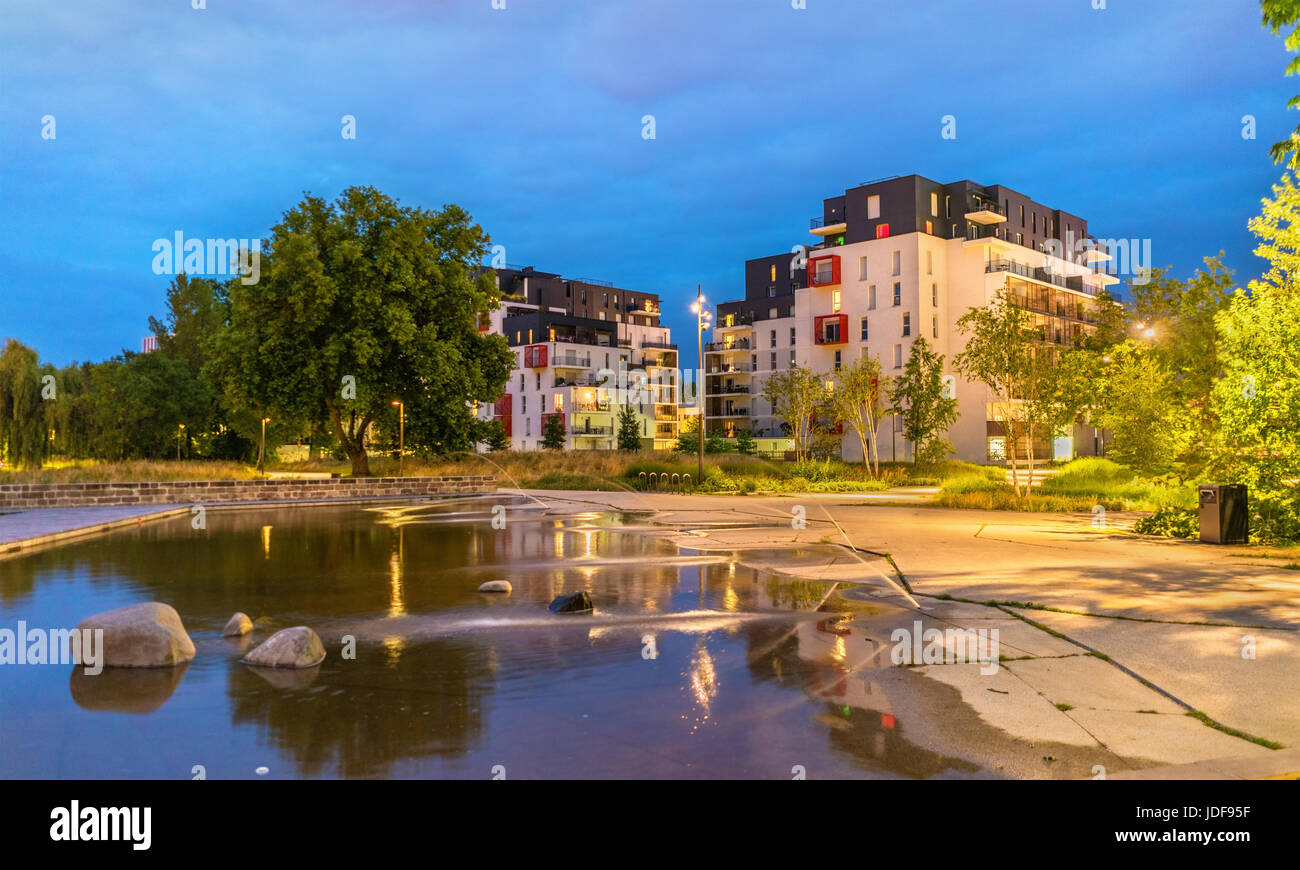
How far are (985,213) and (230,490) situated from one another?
61.5m

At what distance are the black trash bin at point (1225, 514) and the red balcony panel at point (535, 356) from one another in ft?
271

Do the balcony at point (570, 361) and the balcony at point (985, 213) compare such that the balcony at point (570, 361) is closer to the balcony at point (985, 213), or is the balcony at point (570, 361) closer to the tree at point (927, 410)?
the balcony at point (985, 213)

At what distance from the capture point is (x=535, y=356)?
95.4 meters

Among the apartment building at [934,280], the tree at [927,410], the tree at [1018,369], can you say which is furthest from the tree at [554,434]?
the tree at [1018,369]

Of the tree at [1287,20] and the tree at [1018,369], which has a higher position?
the tree at [1287,20]

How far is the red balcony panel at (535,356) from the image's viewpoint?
3718 inches

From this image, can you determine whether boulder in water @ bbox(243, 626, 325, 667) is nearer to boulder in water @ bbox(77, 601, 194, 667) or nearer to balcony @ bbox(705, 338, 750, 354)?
boulder in water @ bbox(77, 601, 194, 667)

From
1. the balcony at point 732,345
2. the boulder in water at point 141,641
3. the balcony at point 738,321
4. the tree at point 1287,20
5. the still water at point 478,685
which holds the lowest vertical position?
the still water at point 478,685

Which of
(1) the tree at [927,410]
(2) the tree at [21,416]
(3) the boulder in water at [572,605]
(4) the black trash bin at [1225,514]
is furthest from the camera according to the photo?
(1) the tree at [927,410]

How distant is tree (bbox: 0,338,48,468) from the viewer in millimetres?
40875

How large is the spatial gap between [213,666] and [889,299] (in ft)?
220

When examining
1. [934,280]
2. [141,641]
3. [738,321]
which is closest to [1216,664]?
[141,641]

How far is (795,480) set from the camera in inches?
1457
